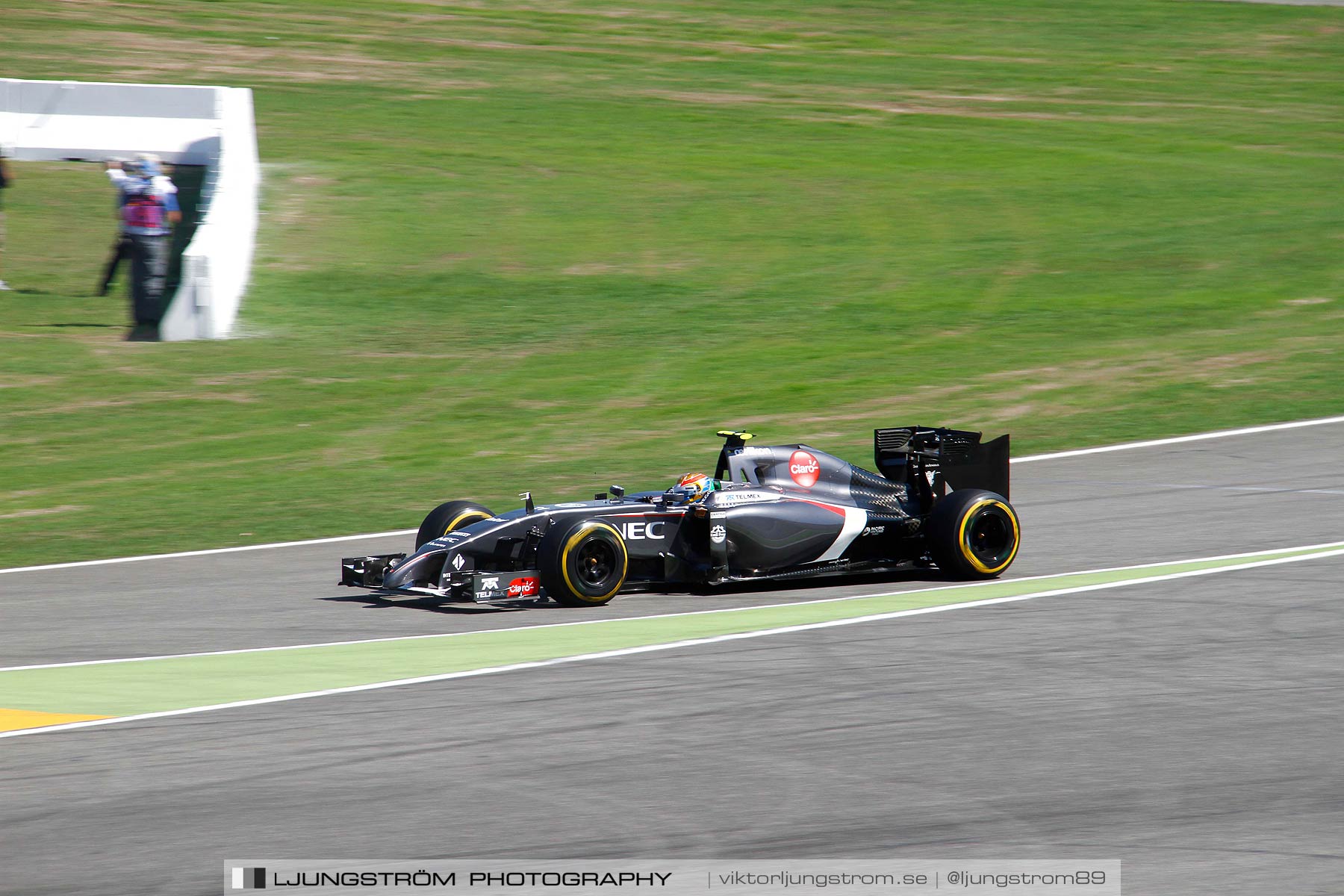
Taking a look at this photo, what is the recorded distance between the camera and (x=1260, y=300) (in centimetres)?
2414

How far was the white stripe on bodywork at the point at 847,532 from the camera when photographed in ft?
38.7

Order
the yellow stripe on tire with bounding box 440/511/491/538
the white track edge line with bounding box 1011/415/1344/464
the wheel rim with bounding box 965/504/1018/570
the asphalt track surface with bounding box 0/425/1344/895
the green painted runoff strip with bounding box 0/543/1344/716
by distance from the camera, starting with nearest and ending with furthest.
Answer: the asphalt track surface with bounding box 0/425/1344/895
the green painted runoff strip with bounding box 0/543/1344/716
the yellow stripe on tire with bounding box 440/511/491/538
the wheel rim with bounding box 965/504/1018/570
the white track edge line with bounding box 1011/415/1344/464

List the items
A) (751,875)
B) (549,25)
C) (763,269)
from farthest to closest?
(549,25)
(763,269)
(751,875)

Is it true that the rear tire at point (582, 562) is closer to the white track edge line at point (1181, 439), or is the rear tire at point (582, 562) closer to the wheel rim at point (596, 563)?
the wheel rim at point (596, 563)

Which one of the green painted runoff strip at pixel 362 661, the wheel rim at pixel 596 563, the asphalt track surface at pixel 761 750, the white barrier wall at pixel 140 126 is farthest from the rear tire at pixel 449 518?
the white barrier wall at pixel 140 126

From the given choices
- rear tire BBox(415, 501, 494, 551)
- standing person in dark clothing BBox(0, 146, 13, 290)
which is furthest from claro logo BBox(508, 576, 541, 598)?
standing person in dark clothing BBox(0, 146, 13, 290)

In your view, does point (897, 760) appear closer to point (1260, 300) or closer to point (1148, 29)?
point (1260, 300)

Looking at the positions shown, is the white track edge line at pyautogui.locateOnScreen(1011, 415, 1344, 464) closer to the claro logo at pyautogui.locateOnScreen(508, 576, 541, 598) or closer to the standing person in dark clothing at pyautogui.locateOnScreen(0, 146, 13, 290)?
the claro logo at pyautogui.locateOnScreen(508, 576, 541, 598)

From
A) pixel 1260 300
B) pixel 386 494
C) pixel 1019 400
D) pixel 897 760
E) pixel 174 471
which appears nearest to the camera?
pixel 897 760

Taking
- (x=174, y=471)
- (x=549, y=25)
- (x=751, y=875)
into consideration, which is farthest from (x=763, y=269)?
(x=751, y=875)

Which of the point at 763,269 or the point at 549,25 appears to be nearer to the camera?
the point at 763,269

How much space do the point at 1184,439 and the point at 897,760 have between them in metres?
11.4

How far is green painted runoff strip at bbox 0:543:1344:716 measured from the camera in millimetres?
8677

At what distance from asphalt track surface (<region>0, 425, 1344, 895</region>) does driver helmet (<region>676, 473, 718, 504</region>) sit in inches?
28.6
